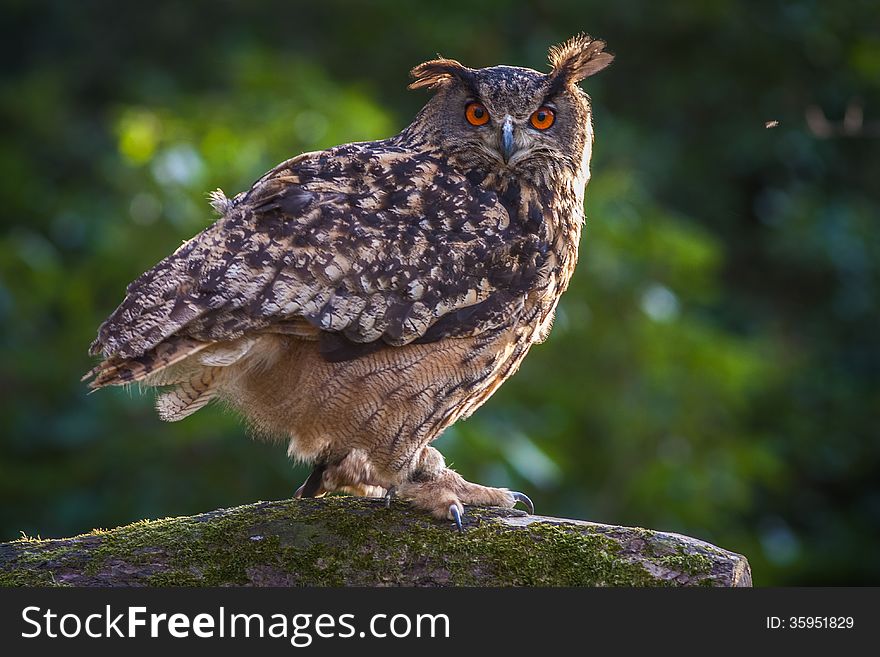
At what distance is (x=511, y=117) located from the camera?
3631 mm

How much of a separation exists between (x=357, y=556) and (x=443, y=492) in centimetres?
30

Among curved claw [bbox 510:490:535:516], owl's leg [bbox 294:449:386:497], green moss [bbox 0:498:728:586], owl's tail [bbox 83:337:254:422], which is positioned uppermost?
owl's tail [bbox 83:337:254:422]

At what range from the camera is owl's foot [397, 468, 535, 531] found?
3.27m

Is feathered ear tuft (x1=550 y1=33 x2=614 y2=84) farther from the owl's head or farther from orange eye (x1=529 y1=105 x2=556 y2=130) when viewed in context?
orange eye (x1=529 y1=105 x2=556 y2=130)

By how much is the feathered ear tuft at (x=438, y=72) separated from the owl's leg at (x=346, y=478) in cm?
111

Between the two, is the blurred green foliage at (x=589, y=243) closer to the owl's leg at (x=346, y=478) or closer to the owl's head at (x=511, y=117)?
the owl's head at (x=511, y=117)

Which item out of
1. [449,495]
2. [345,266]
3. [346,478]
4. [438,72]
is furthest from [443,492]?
[438,72]

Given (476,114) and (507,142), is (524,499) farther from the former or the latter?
(476,114)

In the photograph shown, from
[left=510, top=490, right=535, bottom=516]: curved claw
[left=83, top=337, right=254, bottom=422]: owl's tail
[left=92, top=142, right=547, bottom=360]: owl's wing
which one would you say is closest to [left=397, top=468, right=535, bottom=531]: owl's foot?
[left=510, top=490, right=535, bottom=516]: curved claw

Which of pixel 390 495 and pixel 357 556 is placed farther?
pixel 390 495

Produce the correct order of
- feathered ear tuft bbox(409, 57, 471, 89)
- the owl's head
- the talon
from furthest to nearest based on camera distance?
feathered ear tuft bbox(409, 57, 471, 89)
the owl's head
the talon

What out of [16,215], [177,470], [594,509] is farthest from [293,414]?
[16,215]

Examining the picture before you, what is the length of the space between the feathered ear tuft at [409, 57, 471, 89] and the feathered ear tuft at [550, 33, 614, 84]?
0.90ft

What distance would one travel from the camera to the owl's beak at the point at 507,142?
357cm
